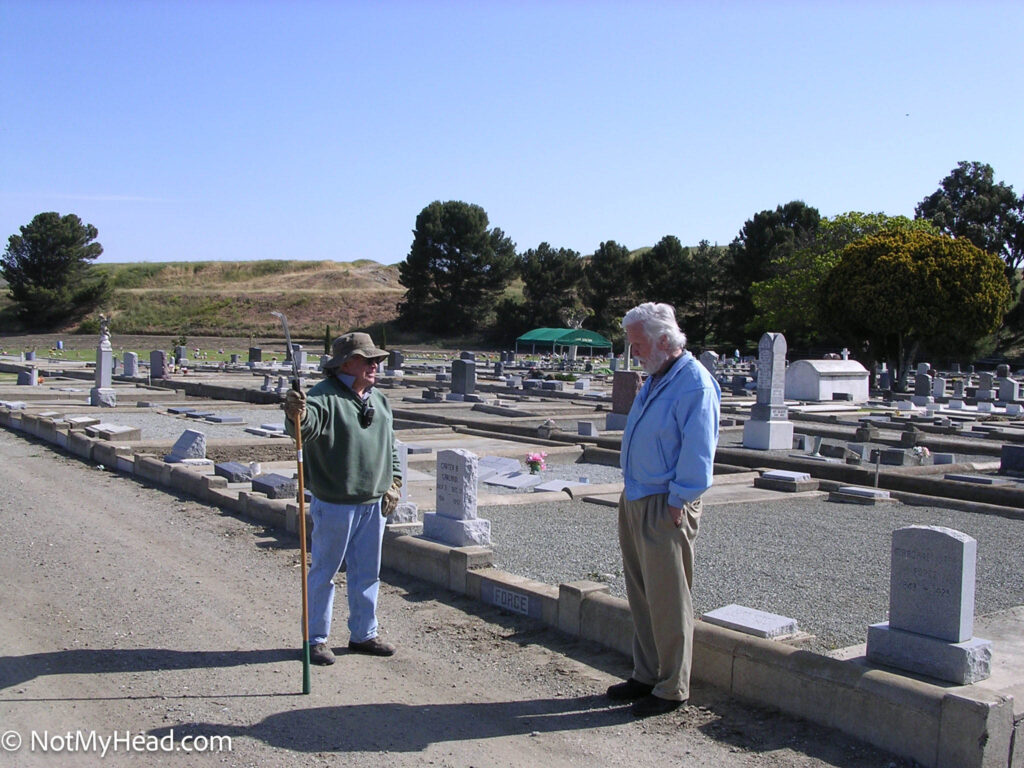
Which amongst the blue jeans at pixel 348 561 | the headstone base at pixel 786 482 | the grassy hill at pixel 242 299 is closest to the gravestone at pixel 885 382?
the headstone base at pixel 786 482

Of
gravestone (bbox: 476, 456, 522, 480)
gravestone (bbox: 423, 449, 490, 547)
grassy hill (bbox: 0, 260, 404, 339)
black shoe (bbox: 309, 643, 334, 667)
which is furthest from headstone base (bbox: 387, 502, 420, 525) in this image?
grassy hill (bbox: 0, 260, 404, 339)

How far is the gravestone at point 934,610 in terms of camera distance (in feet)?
13.7

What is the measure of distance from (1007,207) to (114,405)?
6476 centimetres

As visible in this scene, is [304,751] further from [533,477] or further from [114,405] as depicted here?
[114,405]

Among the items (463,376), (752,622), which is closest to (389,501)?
(752,622)

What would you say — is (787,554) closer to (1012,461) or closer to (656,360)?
(656,360)

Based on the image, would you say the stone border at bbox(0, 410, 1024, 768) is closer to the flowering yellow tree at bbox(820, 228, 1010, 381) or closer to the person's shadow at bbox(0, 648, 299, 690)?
the person's shadow at bbox(0, 648, 299, 690)

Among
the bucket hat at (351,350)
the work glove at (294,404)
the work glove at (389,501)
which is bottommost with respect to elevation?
the work glove at (389,501)

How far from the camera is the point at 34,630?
5.52m

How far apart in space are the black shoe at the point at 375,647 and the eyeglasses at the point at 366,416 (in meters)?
1.19

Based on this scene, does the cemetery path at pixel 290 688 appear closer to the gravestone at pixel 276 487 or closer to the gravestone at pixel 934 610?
the gravestone at pixel 934 610

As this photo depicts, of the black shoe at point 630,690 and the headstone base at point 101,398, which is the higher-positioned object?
the headstone base at point 101,398

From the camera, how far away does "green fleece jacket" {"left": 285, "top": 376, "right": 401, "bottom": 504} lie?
16.4 feet

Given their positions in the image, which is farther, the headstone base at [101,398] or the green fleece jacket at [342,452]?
the headstone base at [101,398]
